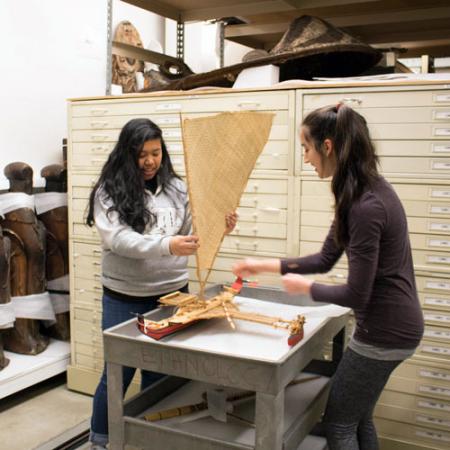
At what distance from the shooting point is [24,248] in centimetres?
275

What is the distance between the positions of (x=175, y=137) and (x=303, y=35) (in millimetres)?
679

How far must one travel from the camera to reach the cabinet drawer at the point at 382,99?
197 centimetres

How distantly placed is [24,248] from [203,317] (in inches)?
58.8

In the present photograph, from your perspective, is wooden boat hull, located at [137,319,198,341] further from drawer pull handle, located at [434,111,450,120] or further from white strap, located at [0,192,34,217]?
white strap, located at [0,192,34,217]

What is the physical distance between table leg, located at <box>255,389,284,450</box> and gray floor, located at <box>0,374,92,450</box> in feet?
4.37

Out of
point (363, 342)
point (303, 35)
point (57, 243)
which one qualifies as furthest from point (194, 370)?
point (57, 243)

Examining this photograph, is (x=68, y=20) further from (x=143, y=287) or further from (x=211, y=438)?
(x=211, y=438)

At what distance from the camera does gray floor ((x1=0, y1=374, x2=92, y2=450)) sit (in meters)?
2.39

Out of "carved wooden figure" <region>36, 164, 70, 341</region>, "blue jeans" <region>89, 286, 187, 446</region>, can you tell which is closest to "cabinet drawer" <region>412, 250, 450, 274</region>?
"blue jeans" <region>89, 286, 187, 446</region>

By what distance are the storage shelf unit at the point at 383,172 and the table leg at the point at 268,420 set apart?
2.77 feet

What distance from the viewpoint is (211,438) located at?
1.40 meters

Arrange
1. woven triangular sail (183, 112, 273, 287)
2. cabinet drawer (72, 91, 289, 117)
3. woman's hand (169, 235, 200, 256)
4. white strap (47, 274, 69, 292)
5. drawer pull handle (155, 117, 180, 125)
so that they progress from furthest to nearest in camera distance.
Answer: white strap (47, 274, 69, 292), drawer pull handle (155, 117, 180, 125), cabinet drawer (72, 91, 289, 117), woman's hand (169, 235, 200, 256), woven triangular sail (183, 112, 273, 287)

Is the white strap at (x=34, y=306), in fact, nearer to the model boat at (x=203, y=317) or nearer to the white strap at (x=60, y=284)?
the white strap at (x=60, y=284)

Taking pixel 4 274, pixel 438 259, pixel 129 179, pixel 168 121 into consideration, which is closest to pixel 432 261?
pixel 438 259
